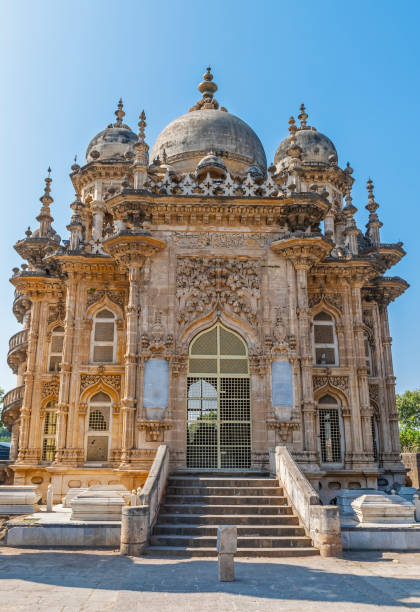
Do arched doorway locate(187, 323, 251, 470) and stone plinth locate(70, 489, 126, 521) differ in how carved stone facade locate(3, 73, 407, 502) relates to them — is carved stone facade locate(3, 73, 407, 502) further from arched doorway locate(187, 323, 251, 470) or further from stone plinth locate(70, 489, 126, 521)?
stone plinth locate(70, 489, 126, 521)

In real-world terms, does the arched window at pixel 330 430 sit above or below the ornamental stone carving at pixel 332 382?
below

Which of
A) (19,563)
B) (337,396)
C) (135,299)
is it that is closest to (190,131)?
(135,299)

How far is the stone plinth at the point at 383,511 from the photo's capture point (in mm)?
12898

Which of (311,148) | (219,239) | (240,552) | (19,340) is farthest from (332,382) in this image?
(19,340)

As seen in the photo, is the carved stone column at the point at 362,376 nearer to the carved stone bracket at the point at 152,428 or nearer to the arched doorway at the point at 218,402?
the arched doorway at the point at 218,402

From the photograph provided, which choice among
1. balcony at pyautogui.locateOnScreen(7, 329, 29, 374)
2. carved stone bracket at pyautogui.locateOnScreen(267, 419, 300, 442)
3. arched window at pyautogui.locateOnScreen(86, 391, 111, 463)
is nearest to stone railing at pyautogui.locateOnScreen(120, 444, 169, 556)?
carved stone bracket at pyautogui.locateOnScreen(267, 419, 300, 442)

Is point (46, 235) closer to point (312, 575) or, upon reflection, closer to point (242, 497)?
point (242, 497)

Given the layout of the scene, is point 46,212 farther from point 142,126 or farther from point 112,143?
point 142,126

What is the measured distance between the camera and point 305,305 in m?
17.2

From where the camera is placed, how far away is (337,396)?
20.1 m

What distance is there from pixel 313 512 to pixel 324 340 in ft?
32.1

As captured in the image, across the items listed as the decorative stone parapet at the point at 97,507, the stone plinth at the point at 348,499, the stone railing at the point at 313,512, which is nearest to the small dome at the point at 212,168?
the stone railing at the point at 313,512

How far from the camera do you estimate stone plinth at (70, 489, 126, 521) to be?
1278cm

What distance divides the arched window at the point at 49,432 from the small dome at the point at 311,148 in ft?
48.8
